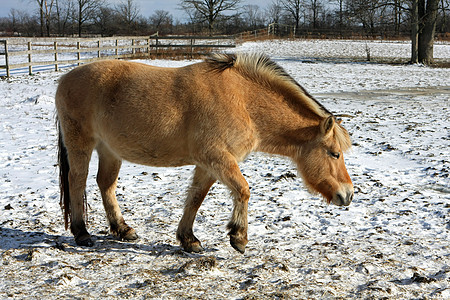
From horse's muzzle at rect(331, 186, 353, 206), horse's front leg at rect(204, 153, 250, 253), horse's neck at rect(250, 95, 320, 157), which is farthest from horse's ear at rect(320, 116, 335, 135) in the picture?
horse's front leg at rect(204, 153, 250, 253)

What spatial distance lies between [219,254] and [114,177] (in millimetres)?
1589

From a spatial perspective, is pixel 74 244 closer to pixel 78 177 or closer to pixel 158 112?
pixel 78 177

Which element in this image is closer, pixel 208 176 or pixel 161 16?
pixel 208 176

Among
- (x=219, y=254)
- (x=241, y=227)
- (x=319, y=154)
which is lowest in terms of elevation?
(x=219, y=254)

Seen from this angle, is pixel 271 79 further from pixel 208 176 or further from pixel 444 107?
pixel 444 107

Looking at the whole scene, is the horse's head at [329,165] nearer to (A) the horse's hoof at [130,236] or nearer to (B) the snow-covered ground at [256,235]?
(B) the snow-covered ground at [256,235]

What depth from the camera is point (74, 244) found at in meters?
4.62

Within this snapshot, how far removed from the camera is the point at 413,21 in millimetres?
25109

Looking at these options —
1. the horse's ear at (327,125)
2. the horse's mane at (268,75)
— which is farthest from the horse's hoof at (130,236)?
the horse's ear at (327,125)

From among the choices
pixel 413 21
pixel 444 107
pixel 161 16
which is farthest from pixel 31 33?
pixel 444 107

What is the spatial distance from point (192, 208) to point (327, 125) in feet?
5.49

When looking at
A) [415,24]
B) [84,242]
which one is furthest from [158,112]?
[415,24]

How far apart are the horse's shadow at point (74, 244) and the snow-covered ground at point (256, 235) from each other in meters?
0.02

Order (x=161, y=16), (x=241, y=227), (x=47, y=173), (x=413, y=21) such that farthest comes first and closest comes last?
1. (x=161, y=16)
2. (x=413, y=21)
3. (x=47, y=173)
4. (x=241, y=227)
